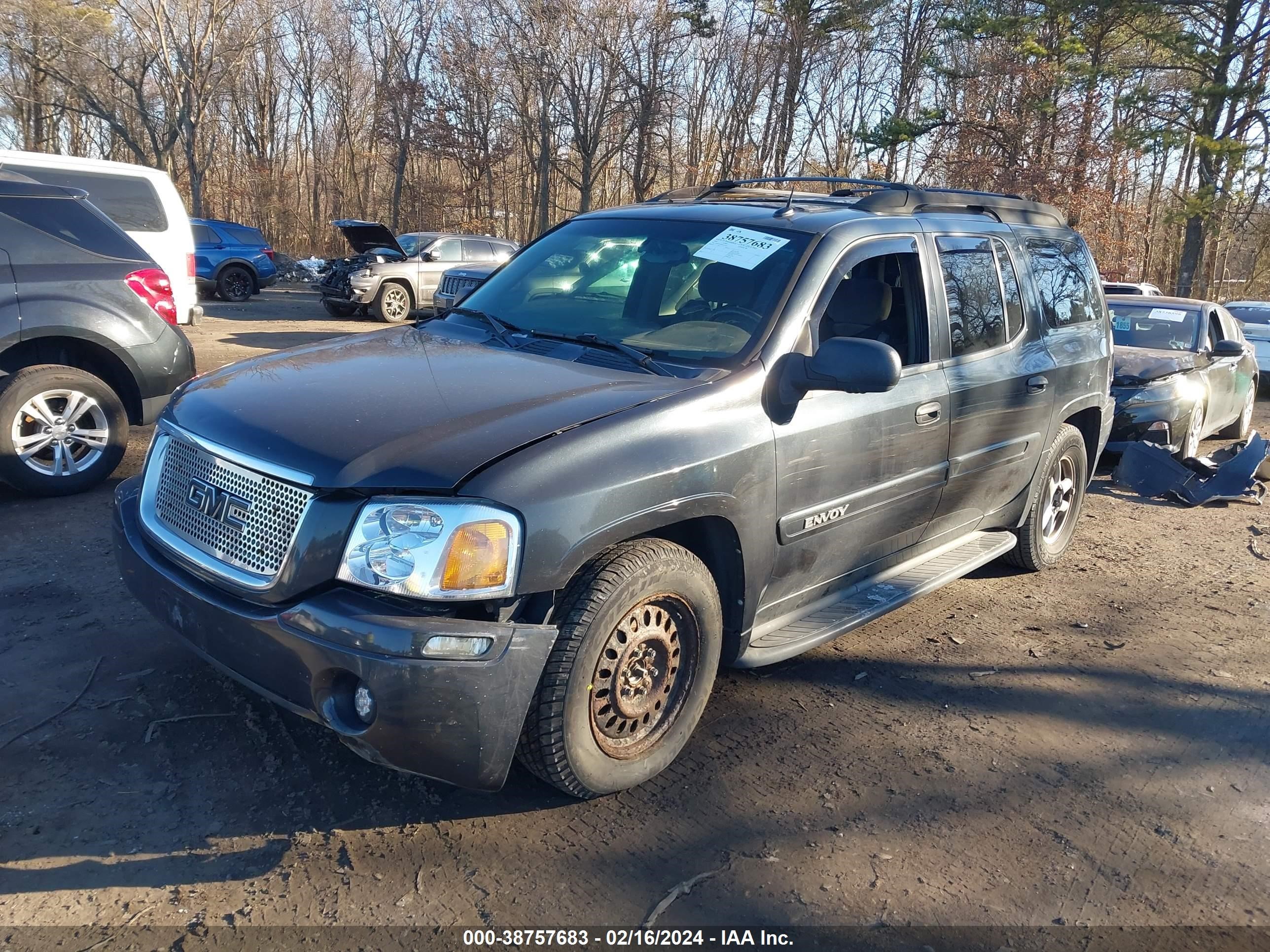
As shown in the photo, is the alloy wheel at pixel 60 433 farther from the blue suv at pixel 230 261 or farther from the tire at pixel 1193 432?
the blue suv at pixel 230 261

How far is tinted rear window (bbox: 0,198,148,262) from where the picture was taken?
564 centimetres

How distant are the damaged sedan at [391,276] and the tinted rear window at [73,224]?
36.0ft

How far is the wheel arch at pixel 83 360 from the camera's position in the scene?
5.71 metres

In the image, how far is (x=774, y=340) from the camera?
11.5ft

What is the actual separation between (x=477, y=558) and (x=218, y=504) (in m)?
0.93

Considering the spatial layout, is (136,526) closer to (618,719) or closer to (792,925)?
(618,719)

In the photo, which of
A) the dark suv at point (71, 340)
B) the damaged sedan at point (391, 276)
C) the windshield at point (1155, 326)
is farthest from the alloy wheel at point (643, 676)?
the damaged sedan at point (391, 276)

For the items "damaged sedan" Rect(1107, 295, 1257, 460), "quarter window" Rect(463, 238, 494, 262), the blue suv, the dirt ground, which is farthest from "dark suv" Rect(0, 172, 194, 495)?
the blue suv

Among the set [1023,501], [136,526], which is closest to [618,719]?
[136,526]

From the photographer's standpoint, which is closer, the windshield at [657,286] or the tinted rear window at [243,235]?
the windshield at [657,286]

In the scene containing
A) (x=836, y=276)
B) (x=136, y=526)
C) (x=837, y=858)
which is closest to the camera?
(x=837, y=858)

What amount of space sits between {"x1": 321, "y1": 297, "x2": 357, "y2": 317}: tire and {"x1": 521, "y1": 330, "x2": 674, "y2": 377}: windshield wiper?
14.8 metres

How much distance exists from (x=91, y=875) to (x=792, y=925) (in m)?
1.89

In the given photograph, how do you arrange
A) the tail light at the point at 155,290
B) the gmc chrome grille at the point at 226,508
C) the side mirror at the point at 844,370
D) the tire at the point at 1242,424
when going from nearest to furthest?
the gmc chrome grille at the point at 226,508, the side mirror at the point at 844,370, the tail light at the point at 155,290, the tire at the point at 1242,424
